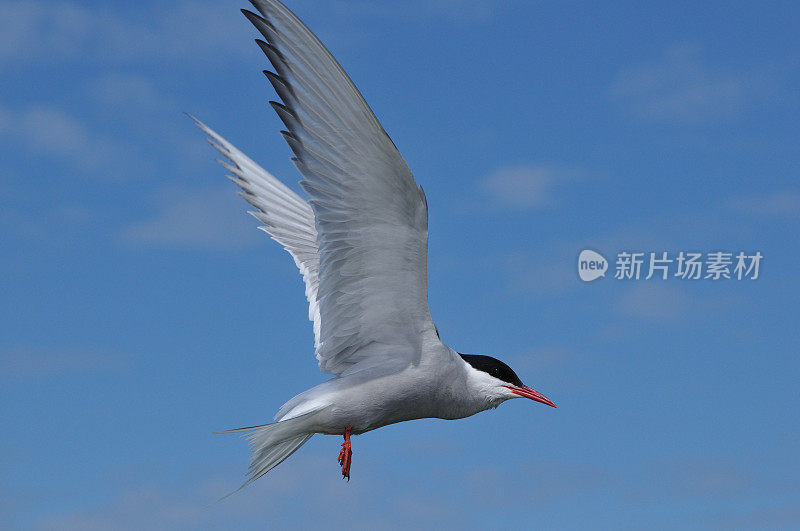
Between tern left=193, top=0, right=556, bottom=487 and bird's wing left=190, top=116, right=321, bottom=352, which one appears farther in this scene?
bird's wing left=190, top=116, right=321, bottom=352

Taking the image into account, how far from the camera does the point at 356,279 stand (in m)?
6.49

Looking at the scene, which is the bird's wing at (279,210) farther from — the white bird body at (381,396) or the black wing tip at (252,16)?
the black wing tip at (252,16)

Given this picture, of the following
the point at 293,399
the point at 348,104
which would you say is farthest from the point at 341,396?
the point at 348,104

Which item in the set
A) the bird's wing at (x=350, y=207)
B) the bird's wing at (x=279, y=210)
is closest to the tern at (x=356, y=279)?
the bird's wing at (x=350, y=207)

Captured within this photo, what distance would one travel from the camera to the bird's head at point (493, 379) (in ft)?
24.3

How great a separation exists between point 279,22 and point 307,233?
415 cm

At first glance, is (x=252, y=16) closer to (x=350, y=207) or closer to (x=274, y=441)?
(x=350, y=207)

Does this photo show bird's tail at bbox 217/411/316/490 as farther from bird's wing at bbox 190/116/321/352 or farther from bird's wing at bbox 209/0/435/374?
bird's wing at bbox 190/116/321/352

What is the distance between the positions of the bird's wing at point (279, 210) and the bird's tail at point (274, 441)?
1868mm

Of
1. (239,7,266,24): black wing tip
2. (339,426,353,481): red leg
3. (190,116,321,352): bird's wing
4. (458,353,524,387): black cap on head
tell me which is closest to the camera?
(239,7,266,24): black wing tip

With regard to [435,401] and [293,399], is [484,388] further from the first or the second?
[293,399]

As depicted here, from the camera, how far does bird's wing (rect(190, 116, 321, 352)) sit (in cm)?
885

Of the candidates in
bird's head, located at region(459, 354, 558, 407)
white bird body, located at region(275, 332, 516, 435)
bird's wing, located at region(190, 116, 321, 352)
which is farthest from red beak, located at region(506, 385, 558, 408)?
bird's wing, located at region(190, 116, 321, 352)

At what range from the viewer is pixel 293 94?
17.8ft
